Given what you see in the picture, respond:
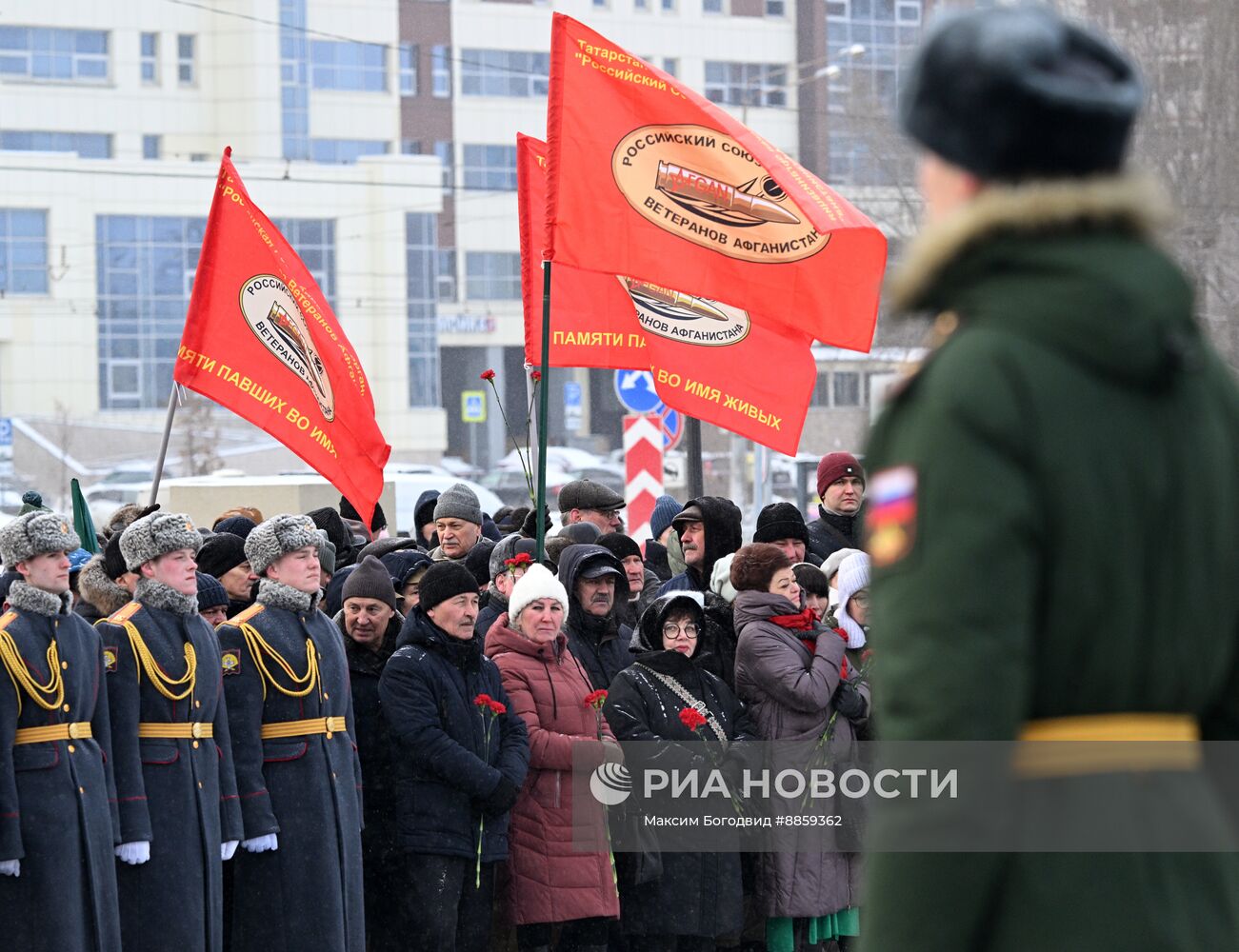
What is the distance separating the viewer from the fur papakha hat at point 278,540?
7402mm

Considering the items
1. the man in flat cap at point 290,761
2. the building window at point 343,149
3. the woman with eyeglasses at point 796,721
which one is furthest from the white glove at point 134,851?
the building window at point 343,149

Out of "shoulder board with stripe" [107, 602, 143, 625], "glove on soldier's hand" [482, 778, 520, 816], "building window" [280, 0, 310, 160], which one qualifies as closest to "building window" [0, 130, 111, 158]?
"building window" [280, 0, 310, 160]

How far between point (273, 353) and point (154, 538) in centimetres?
252

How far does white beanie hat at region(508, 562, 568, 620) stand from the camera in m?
7.79

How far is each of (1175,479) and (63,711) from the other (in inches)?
195

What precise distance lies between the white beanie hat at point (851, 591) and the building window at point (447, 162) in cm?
6159

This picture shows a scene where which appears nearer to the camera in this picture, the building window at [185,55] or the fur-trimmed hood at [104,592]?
the fur-trimmed hood at [104,592]

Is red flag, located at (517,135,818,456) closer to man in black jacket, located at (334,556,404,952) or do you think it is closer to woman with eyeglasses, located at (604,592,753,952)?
woman with eyeglasses, located at (604,592,753,952)

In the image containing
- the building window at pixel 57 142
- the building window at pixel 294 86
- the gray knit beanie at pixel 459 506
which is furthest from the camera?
the building window at pixel 294 86

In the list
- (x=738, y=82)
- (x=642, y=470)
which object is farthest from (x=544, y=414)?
(x=738, y=82)

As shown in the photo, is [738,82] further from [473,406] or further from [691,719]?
[691,719]

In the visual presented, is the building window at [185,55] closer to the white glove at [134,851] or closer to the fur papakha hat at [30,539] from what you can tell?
the fur papakha hat at [30,539]

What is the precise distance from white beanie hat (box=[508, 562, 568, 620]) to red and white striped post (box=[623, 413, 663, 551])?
24.1ft

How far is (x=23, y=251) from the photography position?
5906 cm
